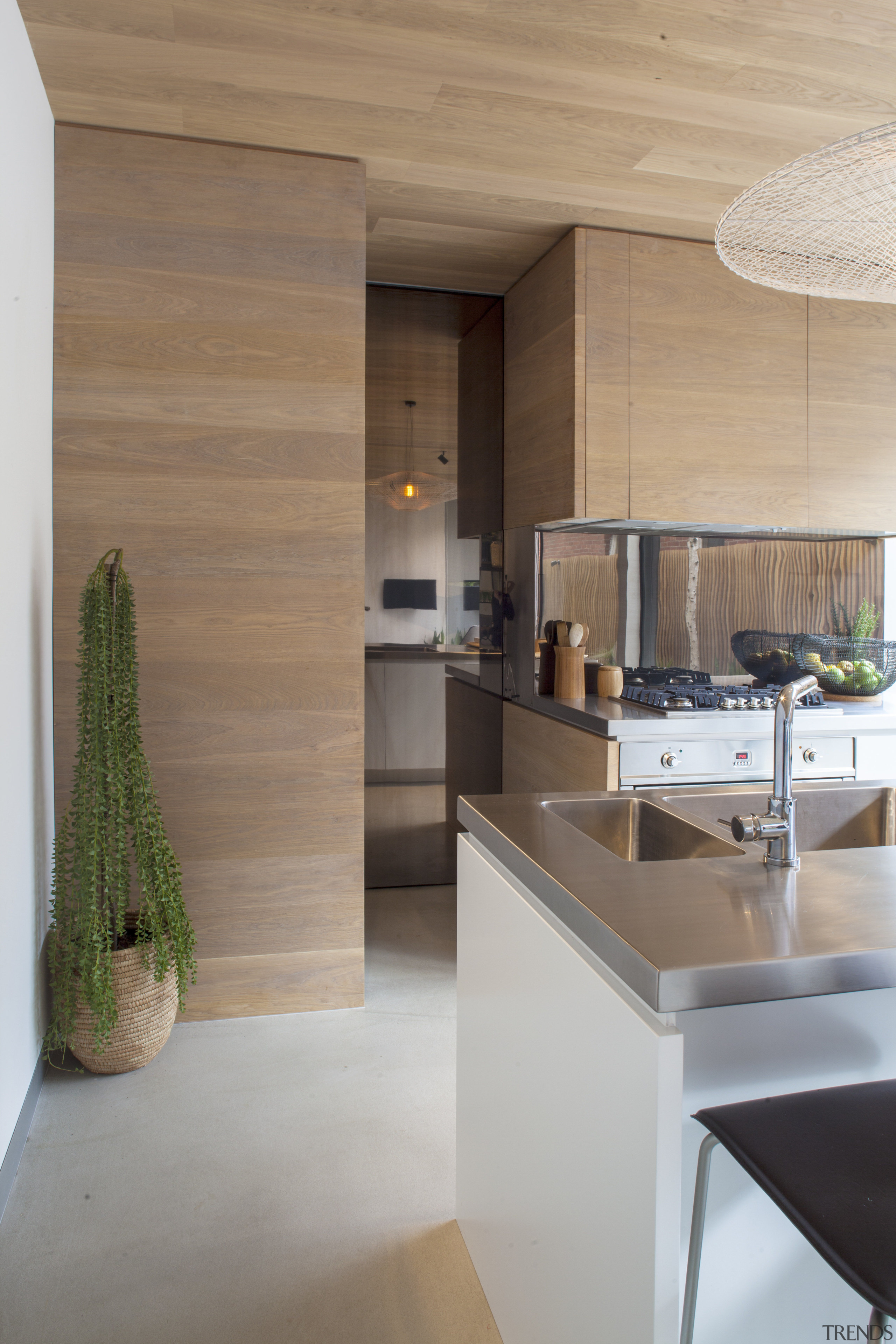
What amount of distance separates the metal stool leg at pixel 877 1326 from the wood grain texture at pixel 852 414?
2.70 m

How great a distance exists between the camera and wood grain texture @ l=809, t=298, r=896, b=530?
10.4 feet

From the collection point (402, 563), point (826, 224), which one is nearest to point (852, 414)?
point (402, 563)

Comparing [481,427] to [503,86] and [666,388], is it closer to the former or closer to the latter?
[666,388]

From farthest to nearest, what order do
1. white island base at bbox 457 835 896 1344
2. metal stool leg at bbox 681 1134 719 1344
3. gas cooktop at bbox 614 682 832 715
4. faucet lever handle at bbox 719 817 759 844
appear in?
gas cooktop at bbox 614 682 832 715
faucet lever handle at bbox 719 817 759 844
metal stool leg at bbox 681 1134 719 1344
white island base at bbox 457 835 896 1344

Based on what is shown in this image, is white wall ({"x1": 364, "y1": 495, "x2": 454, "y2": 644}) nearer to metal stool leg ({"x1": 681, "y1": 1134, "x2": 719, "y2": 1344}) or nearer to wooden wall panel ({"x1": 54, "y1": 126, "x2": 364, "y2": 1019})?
wooden wall panel ({"x1": 54, "y1": 126, "x2": 364, "y2": 1019})

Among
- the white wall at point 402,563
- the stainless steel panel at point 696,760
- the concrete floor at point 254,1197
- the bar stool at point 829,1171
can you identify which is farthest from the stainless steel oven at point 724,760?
the bar stool at point 829,1171

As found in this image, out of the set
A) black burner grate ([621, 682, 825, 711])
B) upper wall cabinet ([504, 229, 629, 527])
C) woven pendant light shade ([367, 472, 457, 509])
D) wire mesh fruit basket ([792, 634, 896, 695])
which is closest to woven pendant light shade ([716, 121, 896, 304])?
upper wall cabinet ([504, 229, 629, 527])

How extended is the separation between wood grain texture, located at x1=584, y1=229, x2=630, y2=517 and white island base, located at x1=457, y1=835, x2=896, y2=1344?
178cm

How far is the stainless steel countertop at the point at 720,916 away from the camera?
0.93 metres

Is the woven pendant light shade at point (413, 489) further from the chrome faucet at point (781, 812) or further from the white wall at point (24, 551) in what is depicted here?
the chrome faucet at point (781, 812)

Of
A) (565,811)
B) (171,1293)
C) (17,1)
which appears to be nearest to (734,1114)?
(565,811)

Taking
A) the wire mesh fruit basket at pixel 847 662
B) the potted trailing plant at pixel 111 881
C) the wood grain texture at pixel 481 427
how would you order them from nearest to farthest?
the potted trailing plant at pixel 111 881, the wire mesh fruit basket at pixel 847 662, the wood grain texture at pixel 481 427

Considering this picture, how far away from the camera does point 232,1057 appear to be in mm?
2447

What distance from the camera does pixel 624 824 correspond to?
1.71m
